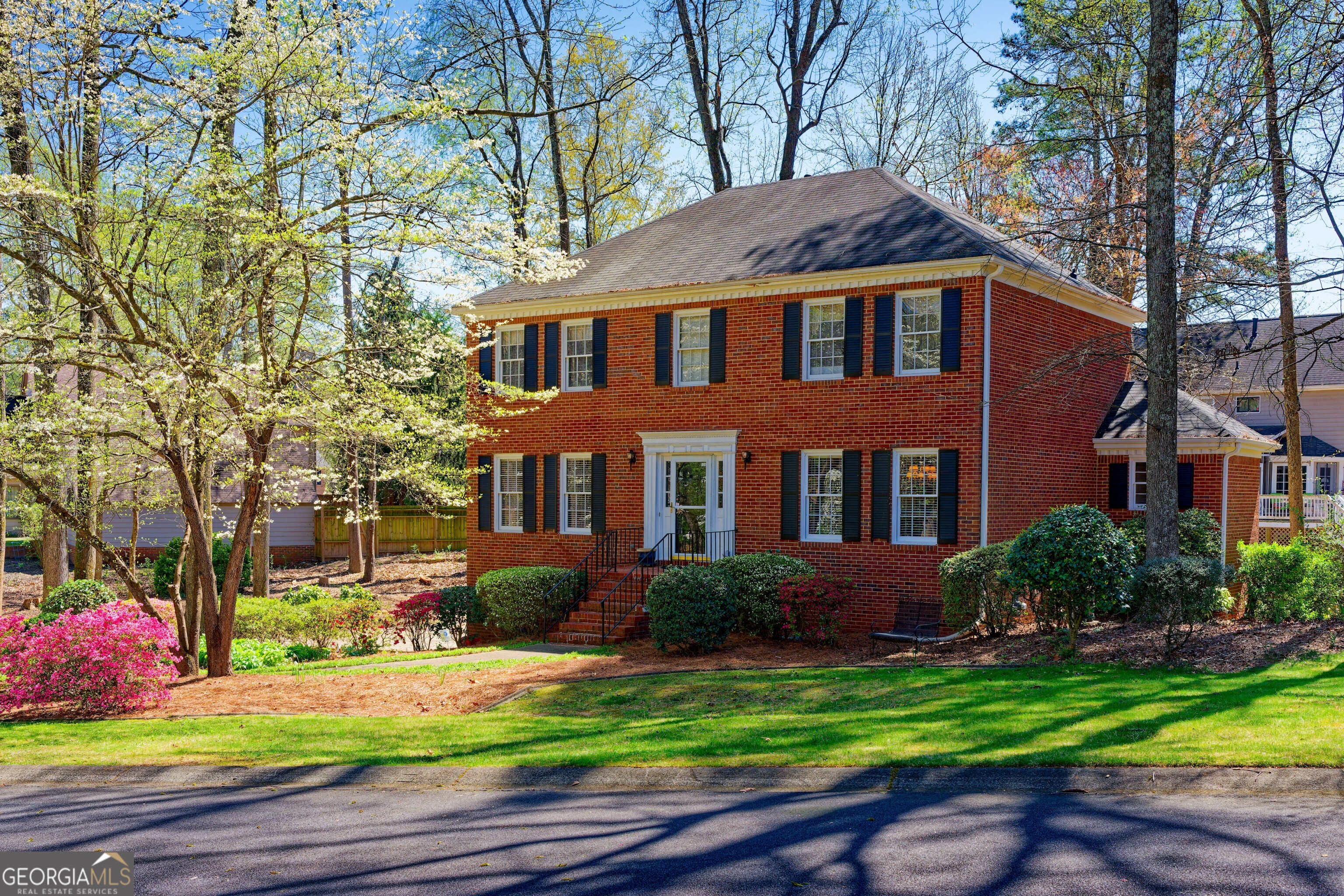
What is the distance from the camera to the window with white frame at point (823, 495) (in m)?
18.0

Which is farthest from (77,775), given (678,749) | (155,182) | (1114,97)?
(1114,97)

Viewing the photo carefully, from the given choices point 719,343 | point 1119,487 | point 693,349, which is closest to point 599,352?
point 693,349

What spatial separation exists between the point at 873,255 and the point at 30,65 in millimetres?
12457

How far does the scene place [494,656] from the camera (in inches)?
642

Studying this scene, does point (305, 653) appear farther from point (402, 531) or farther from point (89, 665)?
point (402, 531)

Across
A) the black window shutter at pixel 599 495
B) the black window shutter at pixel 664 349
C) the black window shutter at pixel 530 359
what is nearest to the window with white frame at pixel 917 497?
the black window shutter at pixel 664 349

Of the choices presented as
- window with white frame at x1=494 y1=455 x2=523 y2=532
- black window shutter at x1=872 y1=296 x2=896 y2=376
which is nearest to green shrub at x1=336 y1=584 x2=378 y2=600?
window with white frame at x1=494 y1=455 x2=523 y2=532

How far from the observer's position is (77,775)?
907cm

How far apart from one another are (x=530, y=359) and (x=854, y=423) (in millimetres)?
7157

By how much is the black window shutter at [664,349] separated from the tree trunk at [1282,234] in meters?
9.97

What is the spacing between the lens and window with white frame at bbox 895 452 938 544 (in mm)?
17047

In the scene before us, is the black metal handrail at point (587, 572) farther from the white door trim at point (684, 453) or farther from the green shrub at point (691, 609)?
the green shrub at point (691, 609)

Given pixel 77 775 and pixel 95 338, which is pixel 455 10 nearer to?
pixel 95 338

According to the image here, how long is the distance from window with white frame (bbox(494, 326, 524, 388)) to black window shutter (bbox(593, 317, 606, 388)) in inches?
75.0
